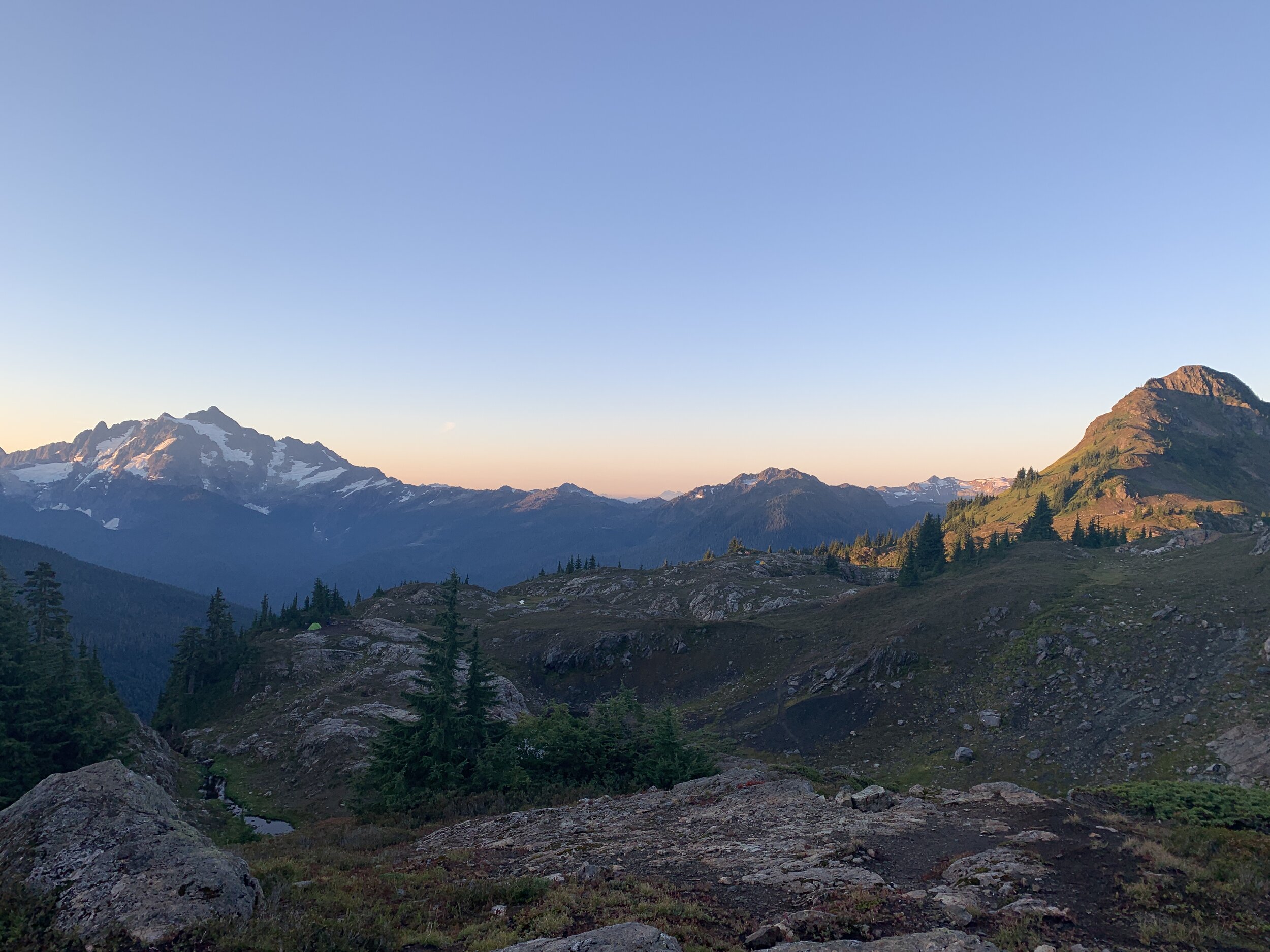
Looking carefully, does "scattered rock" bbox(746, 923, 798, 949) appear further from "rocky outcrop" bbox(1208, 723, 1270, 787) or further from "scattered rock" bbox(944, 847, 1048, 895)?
"rocky outcrop" bbox(1208, 723, 1270, 787)

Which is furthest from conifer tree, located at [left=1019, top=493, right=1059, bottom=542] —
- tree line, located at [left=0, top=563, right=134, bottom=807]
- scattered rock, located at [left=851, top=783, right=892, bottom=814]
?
tree line, located at [left=0, top=563, right=134, bottom=807]

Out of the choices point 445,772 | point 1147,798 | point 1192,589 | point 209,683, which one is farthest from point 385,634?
point 1192,589

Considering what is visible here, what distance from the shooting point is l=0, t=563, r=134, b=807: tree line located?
34719 millimetres

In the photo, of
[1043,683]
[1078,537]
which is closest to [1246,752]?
[1043,683]

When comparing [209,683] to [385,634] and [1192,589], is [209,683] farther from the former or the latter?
[1192,589]

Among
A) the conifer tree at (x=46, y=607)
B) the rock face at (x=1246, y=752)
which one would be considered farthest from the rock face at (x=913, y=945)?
the conifer tree at (x=46, y=607)

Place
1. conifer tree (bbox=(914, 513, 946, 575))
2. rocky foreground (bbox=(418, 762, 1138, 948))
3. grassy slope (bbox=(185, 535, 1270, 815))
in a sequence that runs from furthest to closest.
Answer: conifer tree (bbox=(914, 513, 946, 575)) → grassy slope (bbox=(185, 535, 1270, 815)) → rocky foreground (bbox=(418, 762, 1138, 948))

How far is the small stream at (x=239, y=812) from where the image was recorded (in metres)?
39.5

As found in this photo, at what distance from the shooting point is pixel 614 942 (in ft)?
31.6

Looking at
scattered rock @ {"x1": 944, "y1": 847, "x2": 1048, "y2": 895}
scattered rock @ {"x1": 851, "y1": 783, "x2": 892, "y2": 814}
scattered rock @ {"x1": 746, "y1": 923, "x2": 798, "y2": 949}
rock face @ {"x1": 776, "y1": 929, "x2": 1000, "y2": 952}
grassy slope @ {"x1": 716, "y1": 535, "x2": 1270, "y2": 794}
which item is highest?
rock face @ {"x1": 776, "y1": 929, "x2": 1000, "y2": 952}

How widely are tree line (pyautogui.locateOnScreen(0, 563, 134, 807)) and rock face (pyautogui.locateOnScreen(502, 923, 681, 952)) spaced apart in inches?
1483

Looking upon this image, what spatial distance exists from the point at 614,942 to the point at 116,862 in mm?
10605

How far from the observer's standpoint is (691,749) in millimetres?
30391

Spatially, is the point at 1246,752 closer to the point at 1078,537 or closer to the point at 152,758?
the point at 152,758
